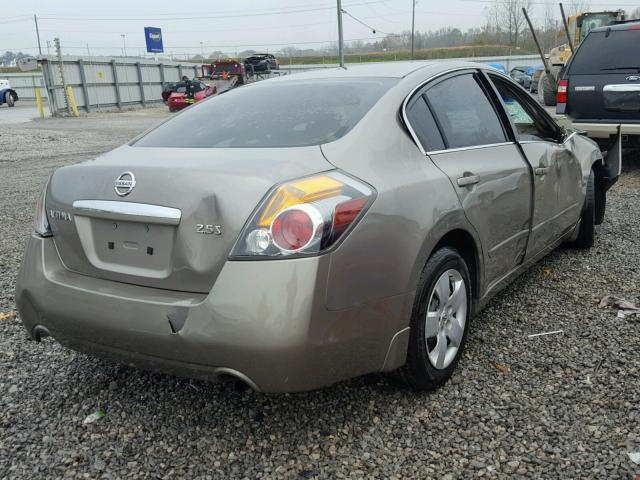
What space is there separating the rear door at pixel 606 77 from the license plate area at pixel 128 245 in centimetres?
680

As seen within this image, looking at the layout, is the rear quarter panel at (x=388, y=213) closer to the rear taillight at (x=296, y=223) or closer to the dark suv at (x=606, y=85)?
the rear taillight at (x=296, y=223)

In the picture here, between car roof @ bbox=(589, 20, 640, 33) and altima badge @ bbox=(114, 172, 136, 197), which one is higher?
car roof @ bbox=(589, 20, 640, 33)

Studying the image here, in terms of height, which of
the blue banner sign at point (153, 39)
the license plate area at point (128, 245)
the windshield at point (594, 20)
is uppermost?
the blue banner sign at point (153, 39)

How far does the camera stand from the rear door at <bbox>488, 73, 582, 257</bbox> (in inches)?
141

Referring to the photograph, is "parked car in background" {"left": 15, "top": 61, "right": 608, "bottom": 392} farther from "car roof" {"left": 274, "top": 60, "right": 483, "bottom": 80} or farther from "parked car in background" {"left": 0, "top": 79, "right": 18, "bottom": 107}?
"parked car in background" {"left": 0, "top": 79, "right": 18, "bottom": 107}

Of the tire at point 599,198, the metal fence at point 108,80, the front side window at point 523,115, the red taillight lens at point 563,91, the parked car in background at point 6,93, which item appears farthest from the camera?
the parked car in background at point 6,93

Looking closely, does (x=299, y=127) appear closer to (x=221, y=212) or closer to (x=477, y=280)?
(x=221, y=212)

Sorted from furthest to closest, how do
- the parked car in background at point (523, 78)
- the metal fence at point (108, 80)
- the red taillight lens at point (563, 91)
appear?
the parked car in background at point (523, 78) < the metal fence at point (108, 80) < the red taillight lens at point (563, 91)

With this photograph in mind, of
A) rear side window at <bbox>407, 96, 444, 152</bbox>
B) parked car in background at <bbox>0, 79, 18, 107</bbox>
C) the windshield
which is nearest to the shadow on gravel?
rear side window at <bbox>407, 96, 444, 152</bbox>

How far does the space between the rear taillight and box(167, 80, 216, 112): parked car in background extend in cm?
2671

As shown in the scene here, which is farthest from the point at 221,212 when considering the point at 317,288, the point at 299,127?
the point at 299,127

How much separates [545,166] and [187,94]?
87.8ft

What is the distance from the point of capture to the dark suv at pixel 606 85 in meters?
7.22

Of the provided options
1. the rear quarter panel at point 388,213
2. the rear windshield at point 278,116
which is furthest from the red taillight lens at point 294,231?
the rear windshield at point 278,116
